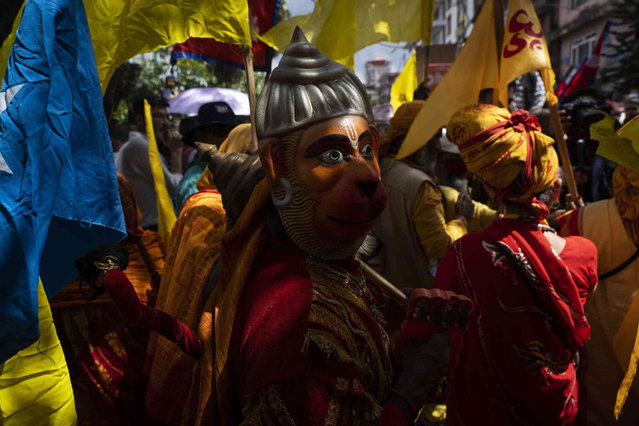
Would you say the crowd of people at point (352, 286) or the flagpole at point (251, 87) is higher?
the flagpole at point (251, 87)

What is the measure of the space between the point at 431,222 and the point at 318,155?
2.35m

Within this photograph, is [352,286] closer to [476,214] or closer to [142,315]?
[142,315]

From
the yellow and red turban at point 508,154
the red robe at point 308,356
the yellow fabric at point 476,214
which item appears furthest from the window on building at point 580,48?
the red robe at point 308,356

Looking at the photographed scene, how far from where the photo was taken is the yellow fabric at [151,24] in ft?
7.65

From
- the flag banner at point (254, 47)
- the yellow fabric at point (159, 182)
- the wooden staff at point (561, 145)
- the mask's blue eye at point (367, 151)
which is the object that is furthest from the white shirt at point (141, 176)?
the mask's blue eye at point (367, 151)

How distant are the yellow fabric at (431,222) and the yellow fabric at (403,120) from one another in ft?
Result: 2.22

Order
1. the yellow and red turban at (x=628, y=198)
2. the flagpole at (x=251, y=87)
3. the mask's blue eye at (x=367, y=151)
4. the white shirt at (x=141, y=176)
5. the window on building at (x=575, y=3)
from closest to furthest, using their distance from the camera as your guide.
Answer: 1. the mask's blue eye at (x=367, y=151)
2. the flagpole at (x=251, y=87)
3. the yellow and red turban at (x=628, y=198)
4. the white shirt at (x=141, y=176)
5. the window on building at (x=575, y=3)

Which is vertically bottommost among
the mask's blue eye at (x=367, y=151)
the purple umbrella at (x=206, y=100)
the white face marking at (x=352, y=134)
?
the purple umbrella at (x=206, y=100)

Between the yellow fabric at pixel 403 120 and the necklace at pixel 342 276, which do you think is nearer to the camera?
the necklace at pixel 342 276

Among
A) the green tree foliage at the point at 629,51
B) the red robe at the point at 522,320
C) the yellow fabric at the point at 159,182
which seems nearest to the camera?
the red robe at the point at 522,320

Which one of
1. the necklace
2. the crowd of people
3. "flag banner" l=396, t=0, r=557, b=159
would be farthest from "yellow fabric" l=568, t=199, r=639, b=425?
the necklace

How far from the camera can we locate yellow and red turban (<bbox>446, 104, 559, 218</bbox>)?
2613 mm

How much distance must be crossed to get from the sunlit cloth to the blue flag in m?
0.50

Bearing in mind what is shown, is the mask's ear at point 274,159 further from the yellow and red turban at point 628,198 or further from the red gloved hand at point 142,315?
the yellow and red turban at point 628,198
